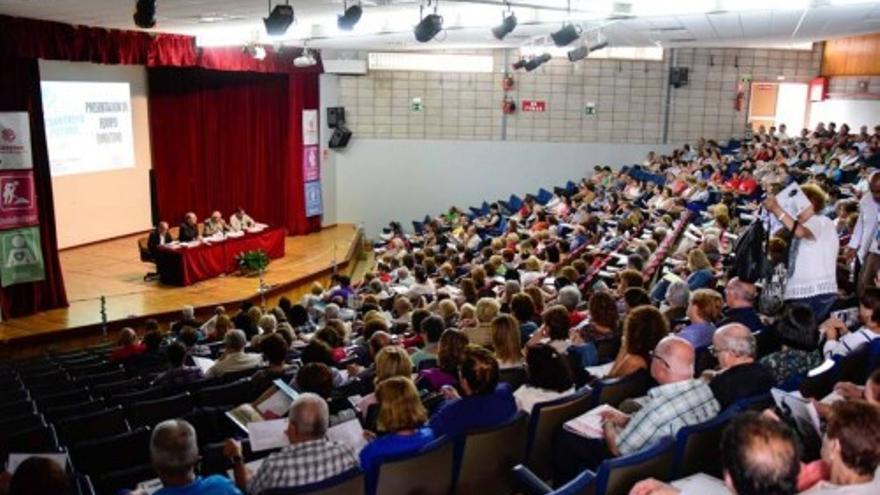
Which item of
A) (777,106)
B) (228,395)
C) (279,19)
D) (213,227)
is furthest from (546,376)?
(777,106)

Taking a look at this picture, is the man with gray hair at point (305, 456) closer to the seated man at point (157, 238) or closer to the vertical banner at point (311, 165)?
the seated man at point (157, 238)

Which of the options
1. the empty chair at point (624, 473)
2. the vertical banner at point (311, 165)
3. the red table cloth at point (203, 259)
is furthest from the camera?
the vertical banner at point (311, 165)

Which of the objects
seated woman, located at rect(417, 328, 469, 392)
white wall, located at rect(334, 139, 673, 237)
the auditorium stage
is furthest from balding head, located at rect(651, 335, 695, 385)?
white wall, located at rect(334, 139, 673, 237)

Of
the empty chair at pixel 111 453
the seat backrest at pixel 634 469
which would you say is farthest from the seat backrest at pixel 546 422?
the empty chair at pixel 111 453

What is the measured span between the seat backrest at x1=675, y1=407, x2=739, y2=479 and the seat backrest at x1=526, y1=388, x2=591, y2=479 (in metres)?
0.72

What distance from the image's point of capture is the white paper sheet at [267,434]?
3.82 meters

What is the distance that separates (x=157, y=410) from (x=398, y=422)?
7.04 feet

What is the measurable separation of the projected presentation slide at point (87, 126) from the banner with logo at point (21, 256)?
266 centimetres

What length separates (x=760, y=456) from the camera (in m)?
2.24

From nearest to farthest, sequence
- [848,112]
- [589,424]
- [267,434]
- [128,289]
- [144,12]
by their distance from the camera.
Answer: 1. [589,424]
2. [267,434]
3. [144,12]
4. [128,289]
5. [848,112]

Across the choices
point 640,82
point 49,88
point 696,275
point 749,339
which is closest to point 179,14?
point 49,88

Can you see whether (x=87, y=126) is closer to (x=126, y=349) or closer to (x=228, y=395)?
(x=126, y=349)

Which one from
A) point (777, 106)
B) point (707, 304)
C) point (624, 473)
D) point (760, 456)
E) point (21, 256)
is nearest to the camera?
point (760, 456)

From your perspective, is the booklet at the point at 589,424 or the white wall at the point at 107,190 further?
the white wall at the point at 107,190
